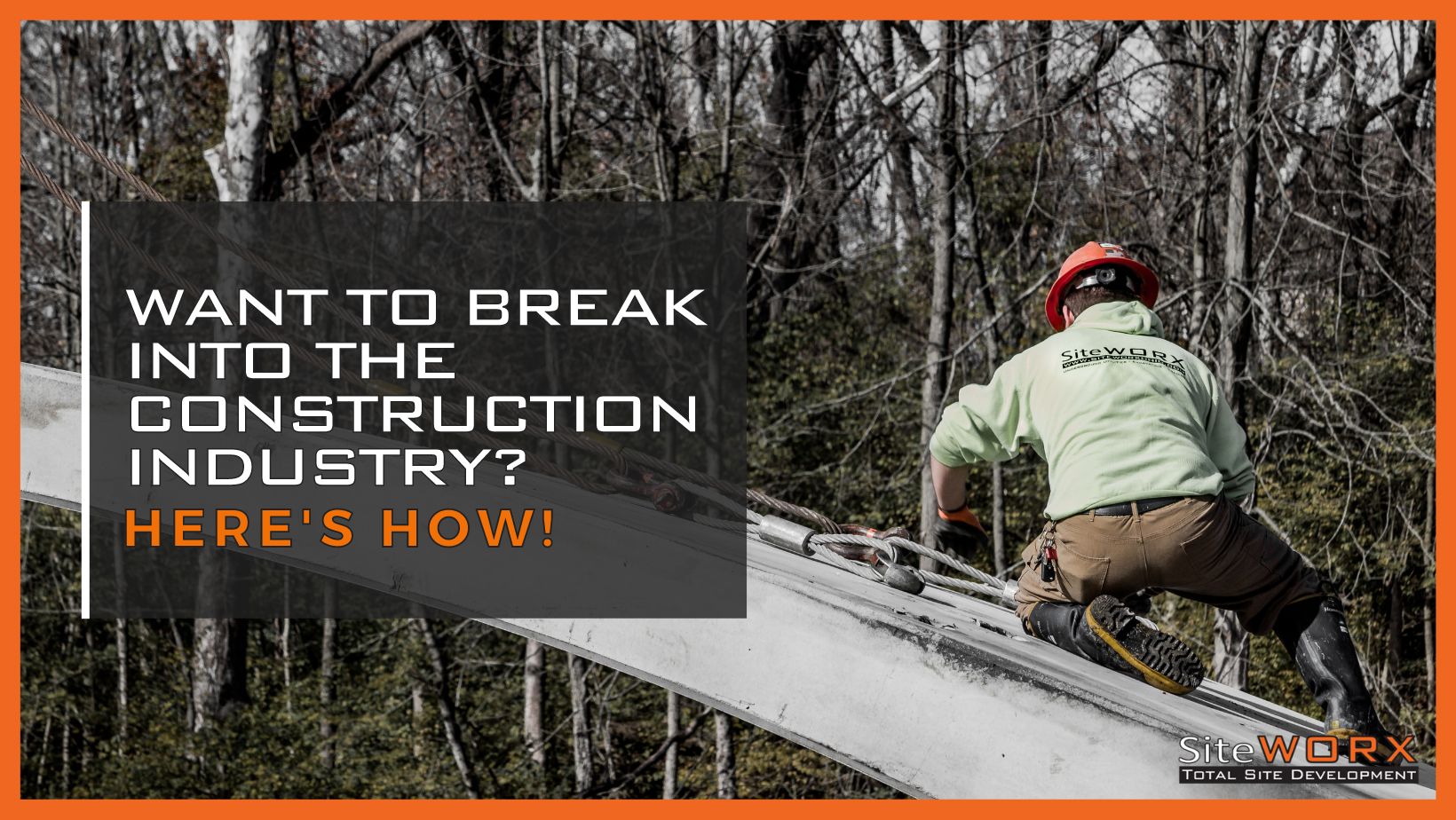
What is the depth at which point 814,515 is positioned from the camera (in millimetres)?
4078

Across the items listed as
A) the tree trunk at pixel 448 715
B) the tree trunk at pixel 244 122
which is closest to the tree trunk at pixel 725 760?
the tree trunk at pixel 448 715

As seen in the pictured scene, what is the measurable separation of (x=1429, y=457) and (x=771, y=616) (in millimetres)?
7393

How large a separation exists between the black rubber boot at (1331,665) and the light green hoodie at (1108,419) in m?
0.37

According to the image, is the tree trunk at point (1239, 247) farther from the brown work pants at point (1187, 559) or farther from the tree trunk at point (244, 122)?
the tree trunk at point (244, 122)

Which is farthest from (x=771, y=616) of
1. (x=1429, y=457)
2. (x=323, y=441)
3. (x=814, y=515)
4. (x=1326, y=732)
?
(x=1429, y=457)

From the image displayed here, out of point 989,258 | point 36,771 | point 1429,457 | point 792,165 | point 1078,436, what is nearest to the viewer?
point 1078,436

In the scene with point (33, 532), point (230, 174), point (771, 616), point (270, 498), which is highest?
point (230, 174)

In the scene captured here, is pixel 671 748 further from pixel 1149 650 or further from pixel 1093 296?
pixel 1149 650

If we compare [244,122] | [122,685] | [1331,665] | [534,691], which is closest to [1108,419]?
[1331,665]

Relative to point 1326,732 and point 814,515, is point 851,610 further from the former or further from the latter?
point 1326,732

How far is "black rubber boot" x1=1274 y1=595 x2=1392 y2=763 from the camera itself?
10.8 ft

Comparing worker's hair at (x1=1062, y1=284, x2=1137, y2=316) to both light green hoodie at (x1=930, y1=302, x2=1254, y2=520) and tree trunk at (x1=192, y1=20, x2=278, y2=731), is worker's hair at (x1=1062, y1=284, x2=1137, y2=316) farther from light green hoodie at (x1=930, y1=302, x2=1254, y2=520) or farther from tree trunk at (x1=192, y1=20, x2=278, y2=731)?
tree trunk at (x1=192, y1=20, x2=278, y2=731)

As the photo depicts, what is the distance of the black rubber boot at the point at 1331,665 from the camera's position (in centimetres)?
330

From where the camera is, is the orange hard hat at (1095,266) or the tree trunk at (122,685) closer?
the orange hard hat at (1095,266)
